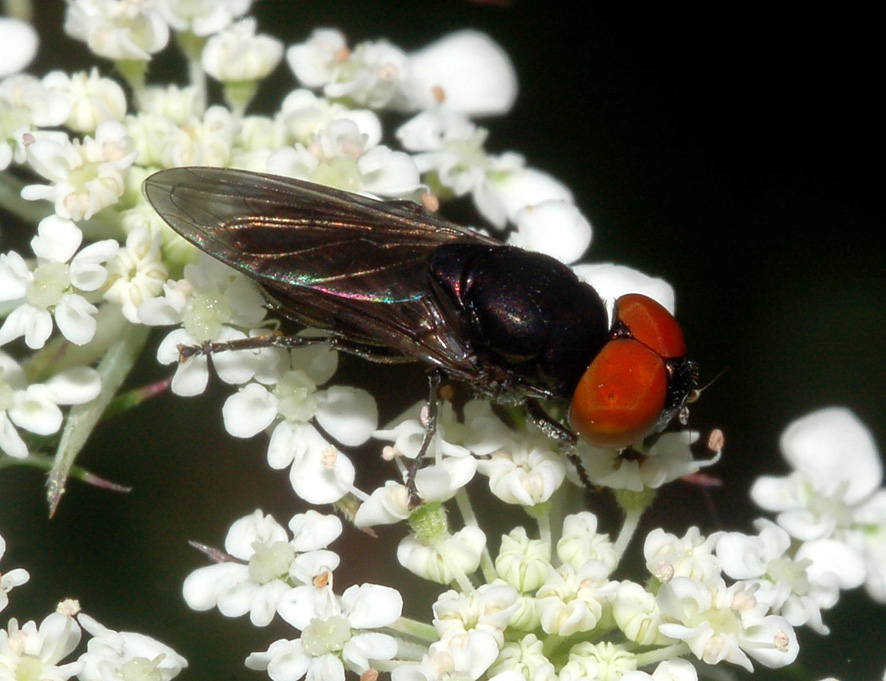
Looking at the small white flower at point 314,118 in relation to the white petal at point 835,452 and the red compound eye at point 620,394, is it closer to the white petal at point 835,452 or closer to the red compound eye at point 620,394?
the red compound eye at point 620,394

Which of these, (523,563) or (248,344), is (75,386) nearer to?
(248,344)

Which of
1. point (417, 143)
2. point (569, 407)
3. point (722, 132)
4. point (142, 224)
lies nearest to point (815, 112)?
point (722, 132)

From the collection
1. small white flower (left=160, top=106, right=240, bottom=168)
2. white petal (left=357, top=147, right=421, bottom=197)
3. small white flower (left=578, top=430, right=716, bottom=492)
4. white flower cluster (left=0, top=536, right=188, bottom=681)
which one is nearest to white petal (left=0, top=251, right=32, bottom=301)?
small white flower (left=160, top=106, right=240, bottom=168)

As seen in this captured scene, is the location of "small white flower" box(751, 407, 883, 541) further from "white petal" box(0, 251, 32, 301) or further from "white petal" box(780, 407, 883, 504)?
"white petal" box(0, 251, 32, 301)

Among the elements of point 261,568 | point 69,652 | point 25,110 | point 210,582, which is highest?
point 25,110

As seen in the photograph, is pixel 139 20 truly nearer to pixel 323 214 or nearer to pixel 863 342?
pixel 323 214

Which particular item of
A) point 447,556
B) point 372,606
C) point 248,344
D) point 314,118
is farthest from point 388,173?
point 372,606
